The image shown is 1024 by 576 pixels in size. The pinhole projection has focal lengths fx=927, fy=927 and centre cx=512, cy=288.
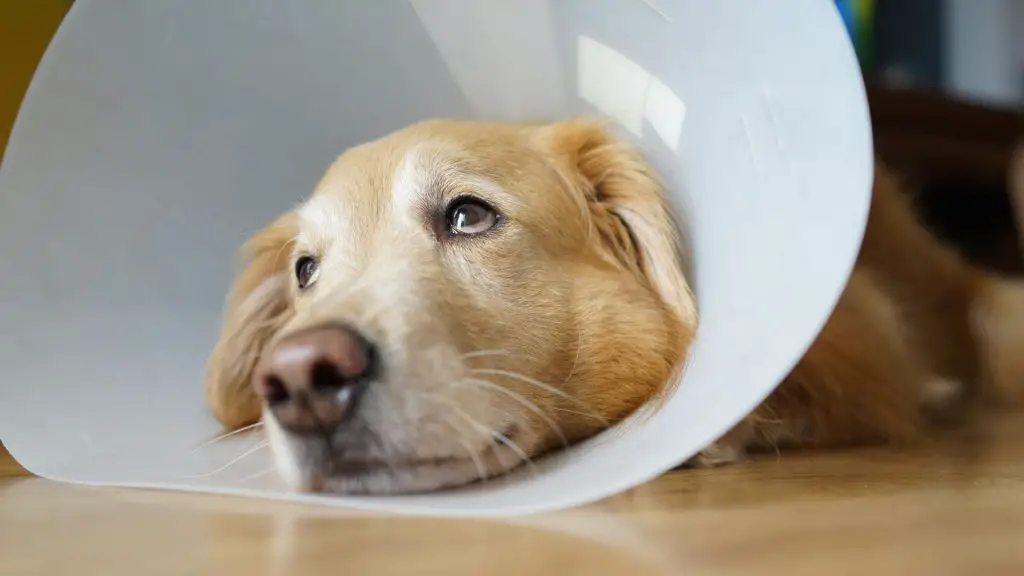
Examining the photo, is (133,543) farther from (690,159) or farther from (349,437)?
(690,159)

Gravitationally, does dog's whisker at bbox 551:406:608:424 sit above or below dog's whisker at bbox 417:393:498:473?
below

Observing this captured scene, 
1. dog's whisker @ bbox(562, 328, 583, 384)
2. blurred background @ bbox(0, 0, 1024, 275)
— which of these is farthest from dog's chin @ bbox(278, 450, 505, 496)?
blurred background @ bbox(0, 0, 1024, 275)

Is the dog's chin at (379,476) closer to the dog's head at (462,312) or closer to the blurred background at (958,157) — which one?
the dog's head at (462,312)

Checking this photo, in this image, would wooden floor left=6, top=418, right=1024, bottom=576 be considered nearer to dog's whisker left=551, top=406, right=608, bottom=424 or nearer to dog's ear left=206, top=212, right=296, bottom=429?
dog's whisker left=551, top=406, right=608, bottom=424

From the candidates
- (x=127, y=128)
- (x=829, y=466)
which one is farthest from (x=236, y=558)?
(x=127, y=128)

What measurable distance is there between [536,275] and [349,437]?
360mm

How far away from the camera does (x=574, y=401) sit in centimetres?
114

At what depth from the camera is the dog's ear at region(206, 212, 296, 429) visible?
57.4 inches

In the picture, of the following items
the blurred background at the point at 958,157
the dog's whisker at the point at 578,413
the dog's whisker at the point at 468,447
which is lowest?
the blurred background at the point at 958,157

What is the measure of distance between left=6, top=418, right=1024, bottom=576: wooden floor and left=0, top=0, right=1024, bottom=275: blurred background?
3.52ft

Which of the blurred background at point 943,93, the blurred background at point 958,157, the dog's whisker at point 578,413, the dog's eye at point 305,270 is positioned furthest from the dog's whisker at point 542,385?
the blurred background at point 958,157

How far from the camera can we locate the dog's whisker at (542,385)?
3.37 feet

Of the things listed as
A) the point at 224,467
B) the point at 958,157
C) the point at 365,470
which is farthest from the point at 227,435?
the point at 958,157

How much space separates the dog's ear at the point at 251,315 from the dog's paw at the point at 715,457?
738mm
